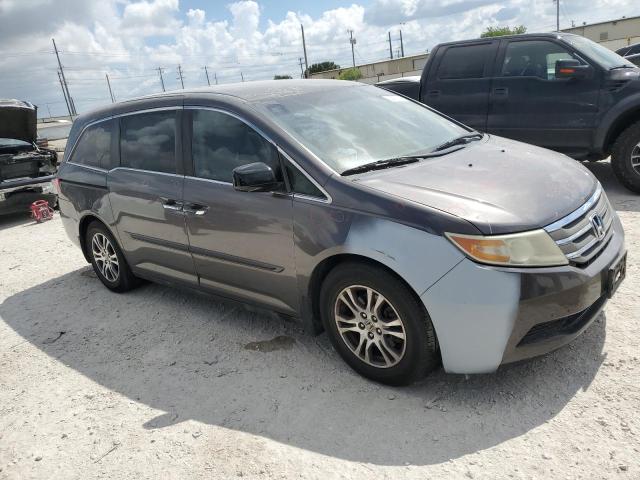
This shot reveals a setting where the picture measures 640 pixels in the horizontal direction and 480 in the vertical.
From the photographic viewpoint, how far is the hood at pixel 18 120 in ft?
28.3

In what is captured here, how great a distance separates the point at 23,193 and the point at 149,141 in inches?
235

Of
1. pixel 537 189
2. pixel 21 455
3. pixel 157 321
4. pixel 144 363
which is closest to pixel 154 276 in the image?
pixel 157 321

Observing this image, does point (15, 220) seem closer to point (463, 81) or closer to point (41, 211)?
point (41, 211)

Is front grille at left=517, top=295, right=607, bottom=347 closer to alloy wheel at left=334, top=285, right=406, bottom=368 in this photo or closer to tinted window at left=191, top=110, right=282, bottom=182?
alloy wheel at left=334, top=285, right=406, bottom=368

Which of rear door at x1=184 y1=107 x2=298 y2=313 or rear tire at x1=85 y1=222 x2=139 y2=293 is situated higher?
rear door at x1=184 y1=107 x2=298 y2=313

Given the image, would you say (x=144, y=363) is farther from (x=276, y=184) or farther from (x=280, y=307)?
(x=276, y=184)

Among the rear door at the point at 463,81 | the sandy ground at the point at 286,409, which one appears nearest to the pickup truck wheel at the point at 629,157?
the rear door at the point at 463,81

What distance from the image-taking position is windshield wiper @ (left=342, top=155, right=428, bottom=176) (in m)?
3.07

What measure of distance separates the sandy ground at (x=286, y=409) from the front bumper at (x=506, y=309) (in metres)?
0.21

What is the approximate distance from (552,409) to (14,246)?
724 cm

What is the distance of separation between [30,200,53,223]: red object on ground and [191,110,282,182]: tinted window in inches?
247

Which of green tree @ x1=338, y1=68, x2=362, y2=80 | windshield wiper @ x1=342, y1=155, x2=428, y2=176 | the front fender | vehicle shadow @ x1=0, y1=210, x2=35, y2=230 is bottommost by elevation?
green tree @ x1=338, y1=68, x2=362, y2=80

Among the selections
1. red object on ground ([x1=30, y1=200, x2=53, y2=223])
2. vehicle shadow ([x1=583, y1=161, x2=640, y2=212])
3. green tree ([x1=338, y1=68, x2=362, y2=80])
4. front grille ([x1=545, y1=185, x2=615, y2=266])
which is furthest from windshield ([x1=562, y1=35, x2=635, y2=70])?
green tree ([x1=338, y1=68, x2=362, y2=80])

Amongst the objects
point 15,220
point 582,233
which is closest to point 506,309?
point 582,233
